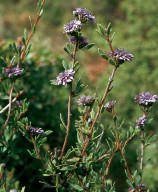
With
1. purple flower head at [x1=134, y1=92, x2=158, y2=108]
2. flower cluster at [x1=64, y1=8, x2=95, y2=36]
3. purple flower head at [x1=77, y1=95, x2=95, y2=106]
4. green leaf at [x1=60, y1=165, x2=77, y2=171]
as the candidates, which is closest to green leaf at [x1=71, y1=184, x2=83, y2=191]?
green leaf at [x1=60, y1=165, x2=77, y2=171]

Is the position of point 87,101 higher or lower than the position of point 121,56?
lower

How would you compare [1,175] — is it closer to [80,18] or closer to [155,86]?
[80,18]

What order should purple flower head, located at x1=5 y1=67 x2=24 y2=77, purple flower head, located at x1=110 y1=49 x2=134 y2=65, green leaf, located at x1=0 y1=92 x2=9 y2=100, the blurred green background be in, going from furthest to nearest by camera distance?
the blurred green background, green leaf, located at x1=0 y1=92 x2=9 y2=100, purple flower head, located at x1=5 y1=67 x2=24 y2=77, purple flower head, located at x1=110 y1=49 x2=134 y2=65

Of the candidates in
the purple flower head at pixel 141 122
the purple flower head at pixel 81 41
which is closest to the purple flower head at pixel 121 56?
the purple flower head at pixel 81 41

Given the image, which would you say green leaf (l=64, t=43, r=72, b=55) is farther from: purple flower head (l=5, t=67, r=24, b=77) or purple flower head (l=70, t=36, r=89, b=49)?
purple flower head (l=5, t=67, r=24, b=77)

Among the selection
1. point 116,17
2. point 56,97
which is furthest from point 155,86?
point 116,17

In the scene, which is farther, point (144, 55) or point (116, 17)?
point (116, 17)

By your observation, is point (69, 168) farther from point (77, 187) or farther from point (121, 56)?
point (121, 56)

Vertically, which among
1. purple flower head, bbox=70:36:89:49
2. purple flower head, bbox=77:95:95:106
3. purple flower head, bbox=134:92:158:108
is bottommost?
purple flower head, bbox=77:95:95:106

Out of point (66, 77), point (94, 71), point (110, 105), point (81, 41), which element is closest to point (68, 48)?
point (81, 41)
